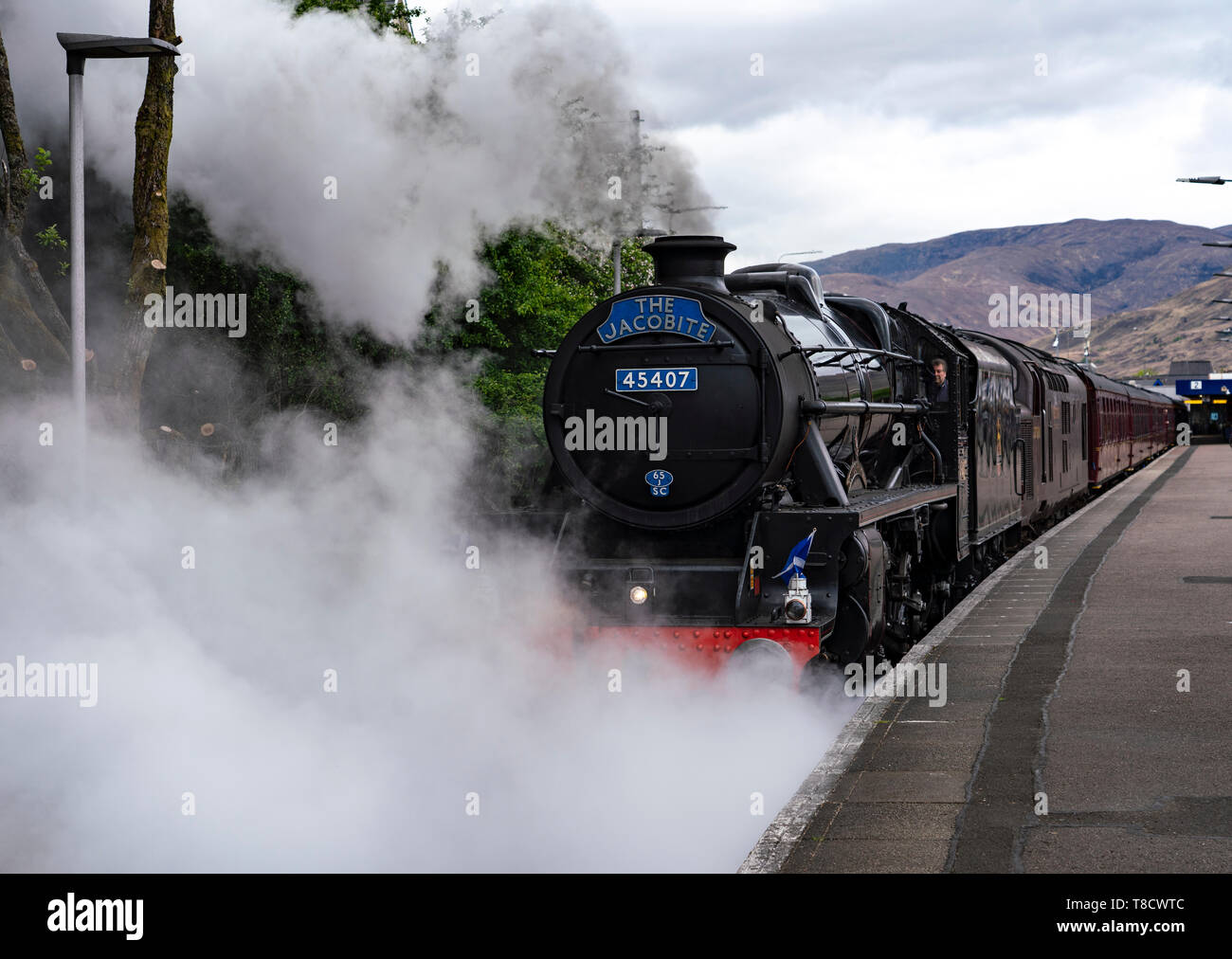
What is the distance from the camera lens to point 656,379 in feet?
22.9

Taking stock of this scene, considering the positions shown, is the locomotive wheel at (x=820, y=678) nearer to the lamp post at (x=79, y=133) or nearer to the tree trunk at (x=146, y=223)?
the lamp post at (x=79, y=133)

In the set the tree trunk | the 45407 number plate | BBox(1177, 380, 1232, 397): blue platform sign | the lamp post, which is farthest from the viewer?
BBox(1177, 380, 1232, 397): blue platform sign

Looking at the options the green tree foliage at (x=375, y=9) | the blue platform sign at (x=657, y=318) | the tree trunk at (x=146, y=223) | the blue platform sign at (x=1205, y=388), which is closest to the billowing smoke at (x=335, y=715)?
the blue platform sign at (x=657, y=318)

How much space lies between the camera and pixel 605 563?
7133mm

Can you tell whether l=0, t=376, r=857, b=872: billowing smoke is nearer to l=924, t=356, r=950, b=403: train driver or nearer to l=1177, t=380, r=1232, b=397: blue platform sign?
l=924, t=356, r=950, b=403: train driver

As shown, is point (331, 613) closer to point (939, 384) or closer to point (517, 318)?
point (939, 384)

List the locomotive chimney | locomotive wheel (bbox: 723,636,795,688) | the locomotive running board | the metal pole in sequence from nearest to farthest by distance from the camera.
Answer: locomotive wheel (bbox: 723,636,795,688) → the locomotive running board → the locomotive chimney → the metal pole

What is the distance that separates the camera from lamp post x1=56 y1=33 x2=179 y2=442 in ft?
27.5

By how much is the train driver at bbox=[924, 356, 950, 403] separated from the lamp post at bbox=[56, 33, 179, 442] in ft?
18.9

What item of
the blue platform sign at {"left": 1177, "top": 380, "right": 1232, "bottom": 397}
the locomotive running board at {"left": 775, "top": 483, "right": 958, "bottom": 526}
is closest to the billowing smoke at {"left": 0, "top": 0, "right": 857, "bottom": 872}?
the locomotive running board at {"left": 775, "top": 483, "right": 958, "bottom": 526}

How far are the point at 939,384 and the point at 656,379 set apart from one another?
11.4 ft

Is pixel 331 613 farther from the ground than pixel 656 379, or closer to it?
closer to it

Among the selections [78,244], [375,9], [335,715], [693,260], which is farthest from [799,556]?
[375,9]
